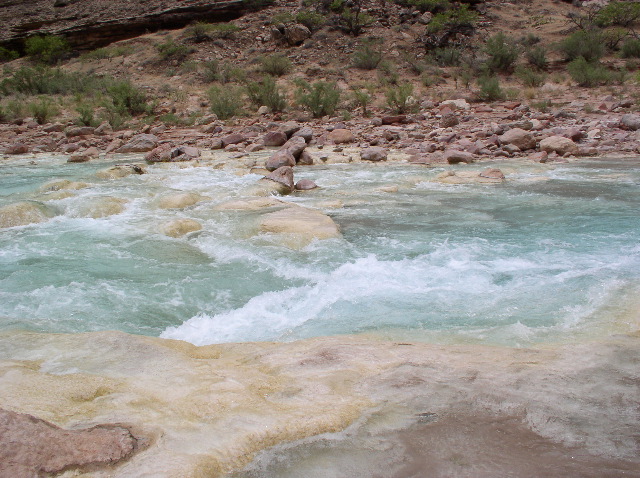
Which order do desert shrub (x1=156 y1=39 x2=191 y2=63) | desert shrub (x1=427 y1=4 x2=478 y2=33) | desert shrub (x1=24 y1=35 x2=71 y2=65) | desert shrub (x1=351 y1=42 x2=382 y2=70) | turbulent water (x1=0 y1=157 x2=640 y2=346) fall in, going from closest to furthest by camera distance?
turbulent water (x1=0 y1=157 x2=640 y2=346), desert shrub (x1=351 y1=42 x2=382 y2=70), desert shrub (x1=427 y1=4 x2=478 y2=33), desert shrub (x1=156 y1=39 x2=191 y2=63), desert shrub (x1=24 y1=35 x2=71 y2=65)

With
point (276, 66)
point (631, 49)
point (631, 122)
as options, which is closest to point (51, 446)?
point (631, 122)

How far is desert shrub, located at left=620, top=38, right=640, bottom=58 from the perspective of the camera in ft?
55.6

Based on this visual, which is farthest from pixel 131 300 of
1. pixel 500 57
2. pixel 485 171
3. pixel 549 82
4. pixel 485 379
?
pixel 500 57

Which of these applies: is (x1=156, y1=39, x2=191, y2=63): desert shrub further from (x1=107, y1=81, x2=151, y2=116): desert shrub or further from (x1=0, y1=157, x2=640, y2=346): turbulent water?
(x1=0, y1=157, x2=640, y2=346): turbulent water

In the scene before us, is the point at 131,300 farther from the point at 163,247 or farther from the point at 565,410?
the point at 565,410

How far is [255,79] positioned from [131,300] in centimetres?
1696

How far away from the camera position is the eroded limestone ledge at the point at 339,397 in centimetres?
156

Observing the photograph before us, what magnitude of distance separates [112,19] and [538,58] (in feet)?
64.7

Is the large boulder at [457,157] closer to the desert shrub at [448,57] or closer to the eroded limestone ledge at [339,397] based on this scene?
the eroded limestone ledge at [339,397]

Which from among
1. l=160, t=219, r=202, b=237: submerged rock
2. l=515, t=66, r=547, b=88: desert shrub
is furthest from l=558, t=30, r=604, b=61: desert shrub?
l=160, t=219, r=202, b=237: submerged rock

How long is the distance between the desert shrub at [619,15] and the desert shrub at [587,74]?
5.44 metres

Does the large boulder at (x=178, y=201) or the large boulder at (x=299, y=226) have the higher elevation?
the large boulder at (x=299, y=226)

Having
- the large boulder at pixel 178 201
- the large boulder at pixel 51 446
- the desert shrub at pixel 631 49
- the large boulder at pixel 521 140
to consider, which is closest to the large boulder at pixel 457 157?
the large boulder at pixel 521 140

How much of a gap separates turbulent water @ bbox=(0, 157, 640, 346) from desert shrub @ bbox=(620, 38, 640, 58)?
12758 millimetres
